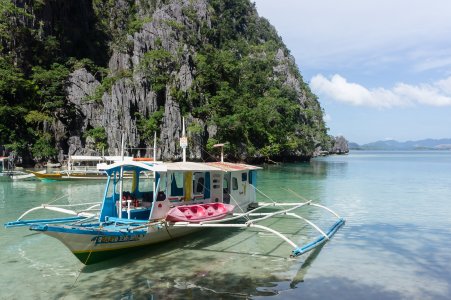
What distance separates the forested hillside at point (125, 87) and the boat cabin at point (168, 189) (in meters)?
39.7

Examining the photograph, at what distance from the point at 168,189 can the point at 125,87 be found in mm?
46412

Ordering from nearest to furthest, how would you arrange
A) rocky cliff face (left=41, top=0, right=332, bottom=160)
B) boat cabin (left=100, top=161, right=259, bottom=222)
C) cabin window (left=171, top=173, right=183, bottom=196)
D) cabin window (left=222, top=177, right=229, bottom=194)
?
boat cabin (left=100, top=161, right=259, bottom=222), cabin window (left=171, top=173, right=183, bottom=196), cabin window (left=222, top=177, right=229, bottom=194), rocky cliff face (left=41, top=0, right=332, bottom=160)

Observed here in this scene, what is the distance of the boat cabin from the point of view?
1176cm

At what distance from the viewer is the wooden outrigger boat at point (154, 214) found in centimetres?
984

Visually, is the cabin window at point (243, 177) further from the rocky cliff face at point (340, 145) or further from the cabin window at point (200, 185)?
the rocky cliff face at point (340, 145)

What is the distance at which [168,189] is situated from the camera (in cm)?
1256

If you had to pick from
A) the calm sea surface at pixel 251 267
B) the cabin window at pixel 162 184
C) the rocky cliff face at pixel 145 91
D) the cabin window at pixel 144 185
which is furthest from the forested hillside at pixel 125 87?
the cabin window at pixel 162 184

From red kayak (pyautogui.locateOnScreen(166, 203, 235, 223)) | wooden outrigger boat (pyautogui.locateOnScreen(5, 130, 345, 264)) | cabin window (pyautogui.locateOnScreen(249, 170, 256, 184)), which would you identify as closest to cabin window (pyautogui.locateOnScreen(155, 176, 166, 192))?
wooden outrigger boat (pyautogui.locateOnScreen(5, 130, 345, 264))

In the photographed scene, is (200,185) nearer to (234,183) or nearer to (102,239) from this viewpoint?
(234,183)

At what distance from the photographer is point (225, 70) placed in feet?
219

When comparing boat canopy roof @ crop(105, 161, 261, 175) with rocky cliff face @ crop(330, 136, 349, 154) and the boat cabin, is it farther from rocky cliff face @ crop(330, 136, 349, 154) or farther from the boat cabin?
rocky cliff face @ crop(330, 136, 349, 154)

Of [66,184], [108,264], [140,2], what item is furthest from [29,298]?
[140,2]

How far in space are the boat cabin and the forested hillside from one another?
39.7 meters

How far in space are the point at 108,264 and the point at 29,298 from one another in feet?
7.81
